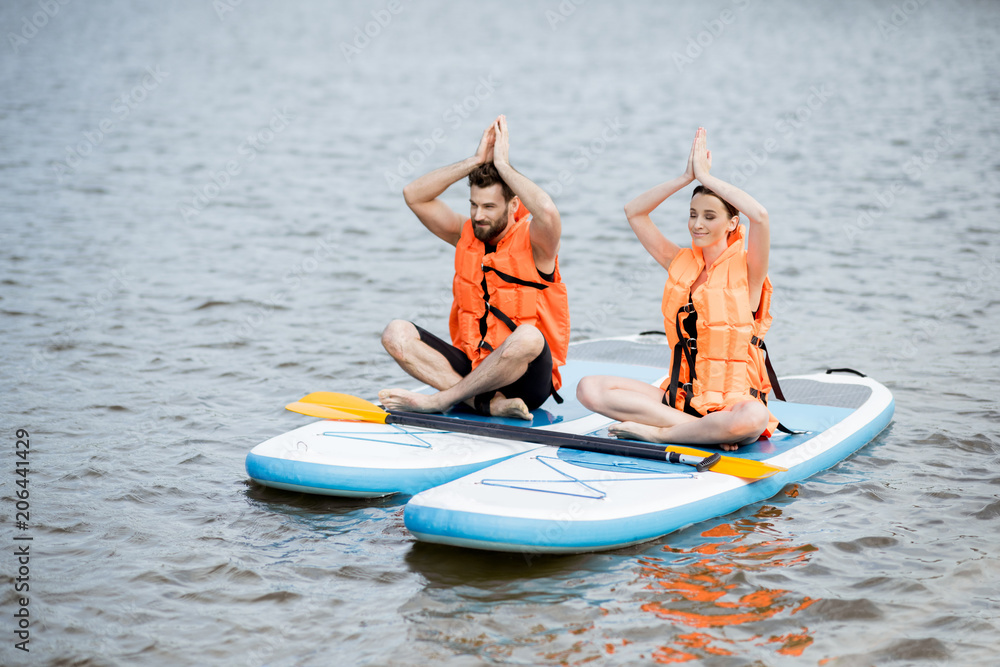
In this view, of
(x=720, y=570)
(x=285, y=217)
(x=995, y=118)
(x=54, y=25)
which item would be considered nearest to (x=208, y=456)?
(x=720, y=570)

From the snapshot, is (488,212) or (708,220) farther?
(488,212)

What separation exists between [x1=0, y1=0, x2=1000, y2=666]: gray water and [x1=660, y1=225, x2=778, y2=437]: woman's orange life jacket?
57cm

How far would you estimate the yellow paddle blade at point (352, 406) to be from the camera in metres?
5.12

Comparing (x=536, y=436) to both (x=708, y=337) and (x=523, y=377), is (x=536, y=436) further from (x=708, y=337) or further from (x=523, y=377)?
(x=708, y=337)

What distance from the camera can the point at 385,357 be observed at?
7.28 meters

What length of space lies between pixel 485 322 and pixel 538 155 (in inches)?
420

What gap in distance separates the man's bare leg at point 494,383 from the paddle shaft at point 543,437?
4.0 inches

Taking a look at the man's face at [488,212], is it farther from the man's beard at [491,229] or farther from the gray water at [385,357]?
the gray water at [385,357]

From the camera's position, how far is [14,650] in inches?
140

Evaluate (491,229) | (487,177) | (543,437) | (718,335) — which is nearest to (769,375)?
(718,335)

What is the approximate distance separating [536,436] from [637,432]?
48 cm

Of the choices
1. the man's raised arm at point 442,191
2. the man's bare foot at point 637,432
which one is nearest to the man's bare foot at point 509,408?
the man's bare foot at point 637,432

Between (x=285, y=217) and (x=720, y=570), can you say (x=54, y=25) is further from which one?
(x=720, y=570)

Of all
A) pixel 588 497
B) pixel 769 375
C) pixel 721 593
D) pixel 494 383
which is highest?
pixel 769 375
